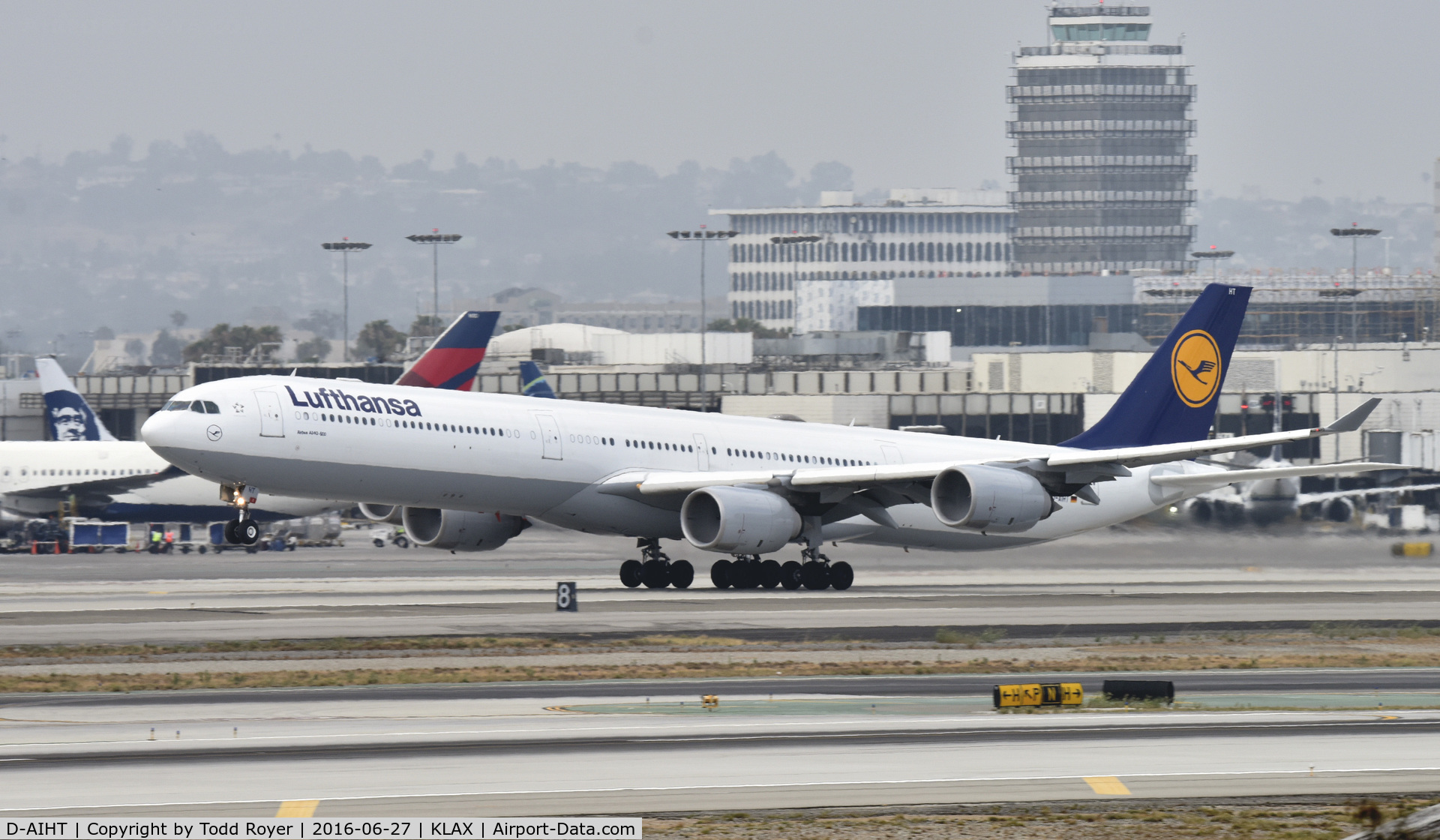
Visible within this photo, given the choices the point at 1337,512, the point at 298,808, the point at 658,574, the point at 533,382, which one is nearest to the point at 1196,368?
the point at 1337,512

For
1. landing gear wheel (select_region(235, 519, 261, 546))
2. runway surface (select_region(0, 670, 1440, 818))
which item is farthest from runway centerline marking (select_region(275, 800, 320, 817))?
landing gear wheel (select_region(235, 519, 261, 546))

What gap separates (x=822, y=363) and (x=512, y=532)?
88.3m

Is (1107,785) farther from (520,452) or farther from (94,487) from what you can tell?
(94,487)

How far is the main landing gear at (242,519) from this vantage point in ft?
130

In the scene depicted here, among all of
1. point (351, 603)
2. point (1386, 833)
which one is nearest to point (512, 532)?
point (351, 603)

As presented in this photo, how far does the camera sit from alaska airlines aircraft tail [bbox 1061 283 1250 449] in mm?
51969

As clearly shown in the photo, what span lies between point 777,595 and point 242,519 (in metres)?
13.9

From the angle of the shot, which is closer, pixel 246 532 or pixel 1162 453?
pixel 246 532

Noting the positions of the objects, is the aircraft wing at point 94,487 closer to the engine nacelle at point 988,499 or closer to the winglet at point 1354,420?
the engine nacelle at point 988,499

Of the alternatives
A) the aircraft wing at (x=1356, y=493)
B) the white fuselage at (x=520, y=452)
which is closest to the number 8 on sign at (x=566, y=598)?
the white fuselage at (x=520, y=452)

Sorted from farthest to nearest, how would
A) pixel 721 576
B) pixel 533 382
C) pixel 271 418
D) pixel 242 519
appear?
pixel 533 382 < pixel 721 576 < pixel 271 418 < pixel 242 519

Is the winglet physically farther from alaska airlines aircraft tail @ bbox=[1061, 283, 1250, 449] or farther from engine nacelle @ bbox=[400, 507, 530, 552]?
engine nacelle @ bbox=[400, 507, 530, 552]

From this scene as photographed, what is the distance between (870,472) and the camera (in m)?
45.6

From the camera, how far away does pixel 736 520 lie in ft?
145
